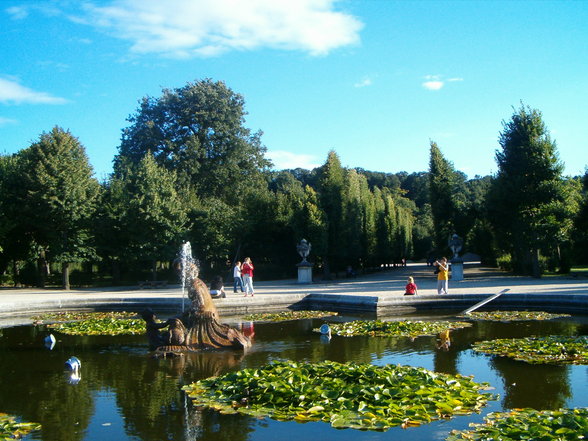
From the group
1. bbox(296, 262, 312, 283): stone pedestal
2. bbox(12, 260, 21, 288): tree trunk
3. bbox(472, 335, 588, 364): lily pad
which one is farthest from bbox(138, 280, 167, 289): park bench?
bbox(472, 335, 588, 364): lily pad

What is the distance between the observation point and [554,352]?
1070 centimetres

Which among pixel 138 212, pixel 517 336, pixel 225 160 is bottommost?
pixel 517 336

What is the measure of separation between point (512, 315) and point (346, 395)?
10.5m

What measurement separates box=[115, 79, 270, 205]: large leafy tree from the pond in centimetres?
3275

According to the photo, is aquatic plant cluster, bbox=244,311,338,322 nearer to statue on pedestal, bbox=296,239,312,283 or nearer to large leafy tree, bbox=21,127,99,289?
statue on pedestal, bbox=296,239,312,283

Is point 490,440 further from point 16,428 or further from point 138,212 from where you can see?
point 138,212

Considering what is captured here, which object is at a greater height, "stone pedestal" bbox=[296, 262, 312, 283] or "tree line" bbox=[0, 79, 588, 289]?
"tree line" bbox=[0, 79, 588, 289]

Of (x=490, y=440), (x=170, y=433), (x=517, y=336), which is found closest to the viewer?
(x=490, y=440)

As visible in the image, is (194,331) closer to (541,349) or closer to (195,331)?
(195,331)

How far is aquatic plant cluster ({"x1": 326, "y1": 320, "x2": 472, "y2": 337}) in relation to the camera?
13766mm

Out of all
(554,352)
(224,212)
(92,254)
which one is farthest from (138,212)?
(554,352)

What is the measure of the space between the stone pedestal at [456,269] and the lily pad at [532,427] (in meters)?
23.2

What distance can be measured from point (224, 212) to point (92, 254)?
7724 mm

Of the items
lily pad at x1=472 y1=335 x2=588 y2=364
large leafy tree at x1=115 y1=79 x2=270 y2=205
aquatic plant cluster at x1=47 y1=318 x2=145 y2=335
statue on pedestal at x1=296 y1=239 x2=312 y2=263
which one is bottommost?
lily pad at x1=472 y1=335 x2=588 y2=364
